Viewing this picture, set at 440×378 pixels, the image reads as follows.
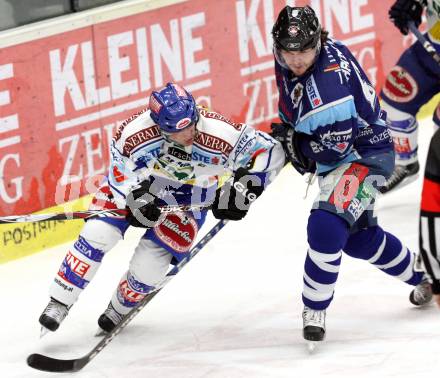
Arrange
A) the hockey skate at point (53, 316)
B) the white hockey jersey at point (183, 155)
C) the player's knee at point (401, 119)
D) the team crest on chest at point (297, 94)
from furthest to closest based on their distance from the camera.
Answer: the player's knee at point (401, 119) < the white hockey jersey at point (183, 155) < the hockey skate at point (53, 316) < the team crest on chest at point (297, 94)

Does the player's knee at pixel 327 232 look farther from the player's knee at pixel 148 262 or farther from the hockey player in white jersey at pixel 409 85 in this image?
the hockey player in white jersey at pixel 409 85

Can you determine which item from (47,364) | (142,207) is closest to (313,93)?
(142,207)

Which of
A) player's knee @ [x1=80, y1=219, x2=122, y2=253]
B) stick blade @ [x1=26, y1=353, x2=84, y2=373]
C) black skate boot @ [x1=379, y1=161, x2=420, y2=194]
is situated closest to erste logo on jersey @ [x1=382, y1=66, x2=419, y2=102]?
black skate boot @ [x1=379, y1=161, x2=420, y2=194]

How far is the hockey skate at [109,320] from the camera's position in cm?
503

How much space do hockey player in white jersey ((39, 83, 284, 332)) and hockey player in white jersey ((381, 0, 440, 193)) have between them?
60.8 inches

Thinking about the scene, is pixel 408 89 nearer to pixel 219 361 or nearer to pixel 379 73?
pixel 379 73

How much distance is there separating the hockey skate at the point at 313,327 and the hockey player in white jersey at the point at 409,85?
70.4 inches

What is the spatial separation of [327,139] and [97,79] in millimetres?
2051

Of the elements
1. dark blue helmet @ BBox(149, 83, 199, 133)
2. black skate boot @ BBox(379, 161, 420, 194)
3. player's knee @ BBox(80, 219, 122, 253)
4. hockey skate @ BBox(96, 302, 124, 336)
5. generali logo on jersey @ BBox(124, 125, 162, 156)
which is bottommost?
black skate boot @ BBox(379, 161, 420, 194)

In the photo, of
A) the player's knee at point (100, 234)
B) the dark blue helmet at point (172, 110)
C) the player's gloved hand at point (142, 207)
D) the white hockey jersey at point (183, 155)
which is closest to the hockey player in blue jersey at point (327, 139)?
the white hockey jersey at point (183, 155)

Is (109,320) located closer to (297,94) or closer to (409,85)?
(297,94)

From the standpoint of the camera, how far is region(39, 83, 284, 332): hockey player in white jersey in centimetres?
477

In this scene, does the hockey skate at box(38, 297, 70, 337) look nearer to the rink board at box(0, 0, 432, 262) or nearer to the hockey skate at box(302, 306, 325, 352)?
the hockey skate at box(302, 306, 325, 352)

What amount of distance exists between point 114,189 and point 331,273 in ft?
2.89
